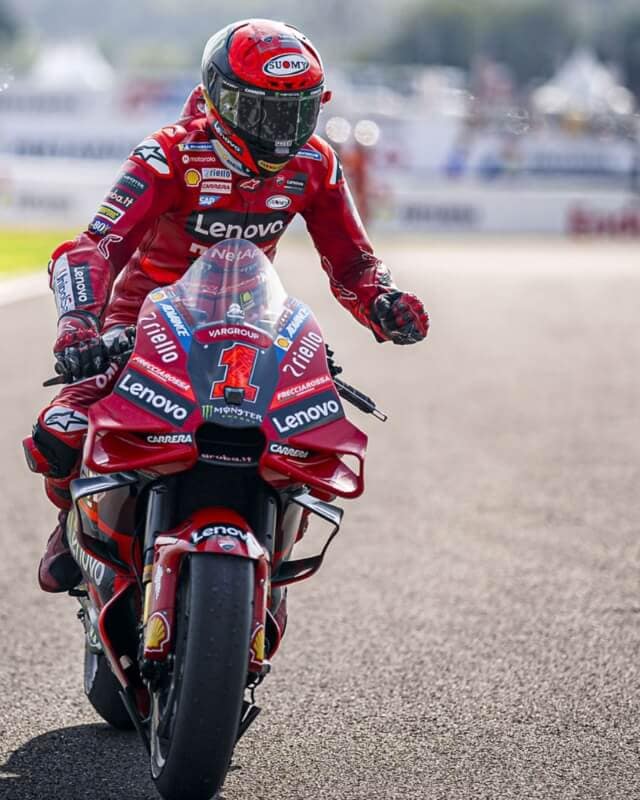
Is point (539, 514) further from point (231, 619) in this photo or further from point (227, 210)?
point (231, 619)

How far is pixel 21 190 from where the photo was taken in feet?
97.3

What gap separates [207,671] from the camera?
3.53 m

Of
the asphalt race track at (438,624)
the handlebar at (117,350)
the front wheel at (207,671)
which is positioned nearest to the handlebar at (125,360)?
the handlebar at (117,350)

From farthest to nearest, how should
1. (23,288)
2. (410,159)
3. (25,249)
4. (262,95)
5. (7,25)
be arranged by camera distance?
(7,25) → (410,159) → (25,249) → (23,288) → (262,95)

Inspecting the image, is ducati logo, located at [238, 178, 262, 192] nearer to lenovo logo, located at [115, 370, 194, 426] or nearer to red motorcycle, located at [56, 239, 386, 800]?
red motorcycle, located at [56, 239, 386, 800]

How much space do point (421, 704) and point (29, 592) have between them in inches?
82.9

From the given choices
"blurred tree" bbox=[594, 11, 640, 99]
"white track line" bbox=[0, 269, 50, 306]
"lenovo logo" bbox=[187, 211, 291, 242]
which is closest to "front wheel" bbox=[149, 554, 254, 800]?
"lenovo logo" bbox=[187, 211, 291, 242]

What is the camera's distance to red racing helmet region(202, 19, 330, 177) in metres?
4.38

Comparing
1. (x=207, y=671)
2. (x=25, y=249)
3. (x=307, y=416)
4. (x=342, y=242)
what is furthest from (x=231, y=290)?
(x=25, y=249)

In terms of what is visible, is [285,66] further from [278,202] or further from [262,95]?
[278,202]

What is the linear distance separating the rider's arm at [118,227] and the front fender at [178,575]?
931mm

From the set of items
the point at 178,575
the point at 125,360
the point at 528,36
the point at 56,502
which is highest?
the point at 528,36

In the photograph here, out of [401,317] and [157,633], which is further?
[401,317]

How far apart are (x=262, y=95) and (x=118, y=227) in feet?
1.95
